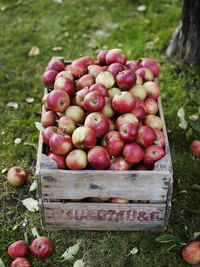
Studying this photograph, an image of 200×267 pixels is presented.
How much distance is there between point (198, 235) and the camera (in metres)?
2.80

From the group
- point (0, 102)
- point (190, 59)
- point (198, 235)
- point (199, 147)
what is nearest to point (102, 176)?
point (198, 235)

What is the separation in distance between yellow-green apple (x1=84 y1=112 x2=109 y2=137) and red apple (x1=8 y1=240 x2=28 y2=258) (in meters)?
1.08

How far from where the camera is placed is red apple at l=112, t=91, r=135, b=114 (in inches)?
101

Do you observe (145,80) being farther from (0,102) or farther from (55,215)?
(0,102)

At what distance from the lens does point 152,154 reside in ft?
8.23

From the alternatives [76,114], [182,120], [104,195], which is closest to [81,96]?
[76,114]

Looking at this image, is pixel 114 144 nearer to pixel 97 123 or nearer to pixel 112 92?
pixel 97 123

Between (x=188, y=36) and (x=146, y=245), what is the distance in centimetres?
276

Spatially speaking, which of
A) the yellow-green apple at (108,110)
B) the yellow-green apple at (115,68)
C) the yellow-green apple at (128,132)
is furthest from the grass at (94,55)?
the yellow-green apple at (115,68)

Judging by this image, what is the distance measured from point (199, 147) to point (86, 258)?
162cm

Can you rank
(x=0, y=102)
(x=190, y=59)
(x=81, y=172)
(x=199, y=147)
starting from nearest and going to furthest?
1. (x=81, y=172)
2. (x=199, y=147)
3. (x=0, y=102)
4. (x=190, y=59)

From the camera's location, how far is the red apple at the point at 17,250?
263cm

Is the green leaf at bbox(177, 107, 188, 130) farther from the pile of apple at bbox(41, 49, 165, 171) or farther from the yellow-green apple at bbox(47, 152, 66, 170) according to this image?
the yellow-green apple at bbox(47, 152, 66, 170)

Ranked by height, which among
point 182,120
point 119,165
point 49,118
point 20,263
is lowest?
point 20,263
